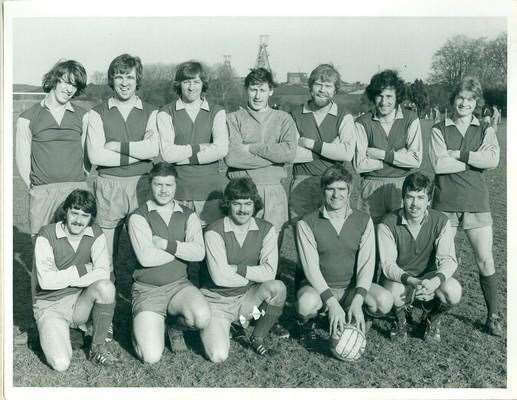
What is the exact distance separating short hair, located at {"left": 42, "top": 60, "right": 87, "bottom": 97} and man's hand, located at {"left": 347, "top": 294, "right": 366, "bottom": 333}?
2.51m

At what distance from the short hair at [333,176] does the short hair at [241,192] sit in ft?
1.56

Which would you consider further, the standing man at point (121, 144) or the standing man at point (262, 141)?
the standing man at point (262, 141)

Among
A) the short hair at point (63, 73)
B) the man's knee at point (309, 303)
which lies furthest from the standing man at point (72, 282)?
the man's knee at point (309, 303)

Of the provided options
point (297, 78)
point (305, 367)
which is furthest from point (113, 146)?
point (297, 78)

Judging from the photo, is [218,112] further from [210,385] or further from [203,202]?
[210,385]

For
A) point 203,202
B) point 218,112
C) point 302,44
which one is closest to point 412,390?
point 203,202

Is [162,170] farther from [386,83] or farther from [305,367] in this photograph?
[386,83]

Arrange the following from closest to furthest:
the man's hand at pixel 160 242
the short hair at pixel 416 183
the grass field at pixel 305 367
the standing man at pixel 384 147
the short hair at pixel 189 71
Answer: the grass field at pixel 305 367
the man's hand at pixel 160 242
the short hair at pixel 416 183
the short hair at pixel 189 71
the standing man at pixel 384 147

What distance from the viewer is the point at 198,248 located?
400 centimetres

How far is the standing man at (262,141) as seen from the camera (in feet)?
13.9

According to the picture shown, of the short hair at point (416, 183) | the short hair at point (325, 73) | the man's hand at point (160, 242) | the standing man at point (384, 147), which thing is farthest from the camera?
the standing man at point (384, 147)

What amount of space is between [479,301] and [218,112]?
2706mm

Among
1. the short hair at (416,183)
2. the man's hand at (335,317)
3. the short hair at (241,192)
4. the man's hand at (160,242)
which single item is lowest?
the man's hand at (335,317)

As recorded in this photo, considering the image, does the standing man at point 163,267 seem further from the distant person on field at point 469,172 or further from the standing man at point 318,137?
the distant person on field at point 469,172
